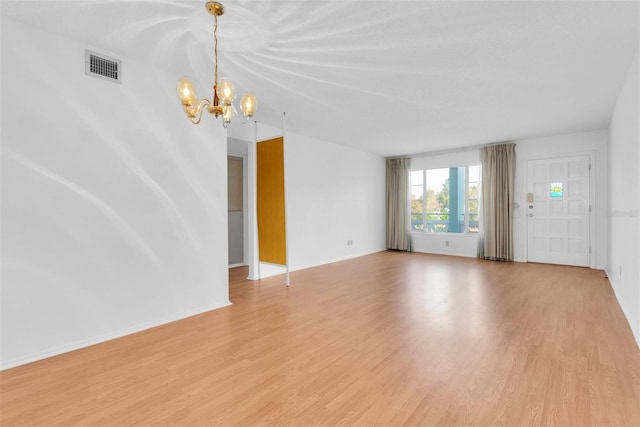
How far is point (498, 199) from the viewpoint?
687 cm

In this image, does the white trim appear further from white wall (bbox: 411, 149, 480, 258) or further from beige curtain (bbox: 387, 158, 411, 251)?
white wall (bbox: 411, 149, 480, 258)

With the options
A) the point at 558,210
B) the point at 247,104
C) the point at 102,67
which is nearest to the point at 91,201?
the point at 102,67

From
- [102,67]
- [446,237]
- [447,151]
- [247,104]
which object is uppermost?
[447,151]

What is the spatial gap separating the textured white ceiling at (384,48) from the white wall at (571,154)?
5.16 feet

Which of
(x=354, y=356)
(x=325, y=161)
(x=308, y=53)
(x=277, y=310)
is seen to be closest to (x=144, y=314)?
(x=277, y=310)

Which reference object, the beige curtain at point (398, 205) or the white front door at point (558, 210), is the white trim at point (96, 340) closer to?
the beige curtain at point (398, 205)

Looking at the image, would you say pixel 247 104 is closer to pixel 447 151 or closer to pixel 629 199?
pixel 629 199

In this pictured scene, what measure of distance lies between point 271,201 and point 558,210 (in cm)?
567

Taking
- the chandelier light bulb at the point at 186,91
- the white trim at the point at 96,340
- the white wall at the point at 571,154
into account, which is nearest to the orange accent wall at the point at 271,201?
the white trim at the point at 96,340

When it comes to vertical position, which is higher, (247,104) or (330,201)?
(247,104)

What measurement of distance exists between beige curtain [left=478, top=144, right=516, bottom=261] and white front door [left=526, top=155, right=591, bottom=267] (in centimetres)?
36

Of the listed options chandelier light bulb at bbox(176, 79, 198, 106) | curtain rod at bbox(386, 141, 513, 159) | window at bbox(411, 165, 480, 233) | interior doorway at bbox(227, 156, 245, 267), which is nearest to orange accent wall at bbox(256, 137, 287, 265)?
interior doorway at bbox(227, 156, 245, 267)

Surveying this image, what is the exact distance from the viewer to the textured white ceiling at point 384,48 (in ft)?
7.63

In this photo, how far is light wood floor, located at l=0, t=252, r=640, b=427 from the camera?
1.82 metres
